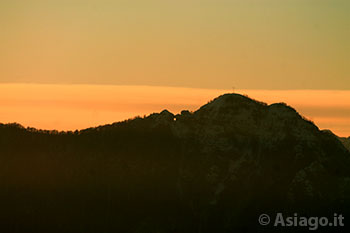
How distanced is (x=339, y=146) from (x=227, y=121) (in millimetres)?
16208

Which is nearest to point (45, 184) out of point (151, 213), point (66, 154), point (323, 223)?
point (66, 154)

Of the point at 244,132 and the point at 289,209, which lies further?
the point at 244,132

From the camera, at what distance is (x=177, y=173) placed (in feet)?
470

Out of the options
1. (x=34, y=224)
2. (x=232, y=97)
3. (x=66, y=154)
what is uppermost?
(x=232, y=97)

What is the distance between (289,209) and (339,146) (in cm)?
1571

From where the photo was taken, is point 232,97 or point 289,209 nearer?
point 289,209

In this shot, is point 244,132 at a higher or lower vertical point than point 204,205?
higher

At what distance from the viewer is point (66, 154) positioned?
146 m

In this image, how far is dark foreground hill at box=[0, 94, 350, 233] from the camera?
137m

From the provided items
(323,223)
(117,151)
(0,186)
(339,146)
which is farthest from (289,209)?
(0,186)

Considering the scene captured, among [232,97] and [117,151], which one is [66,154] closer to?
[117,151]

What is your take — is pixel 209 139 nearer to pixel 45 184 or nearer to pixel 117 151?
pixel 117 151

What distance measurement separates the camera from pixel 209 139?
145875 mm

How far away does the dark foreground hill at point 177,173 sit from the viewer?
450 ft
